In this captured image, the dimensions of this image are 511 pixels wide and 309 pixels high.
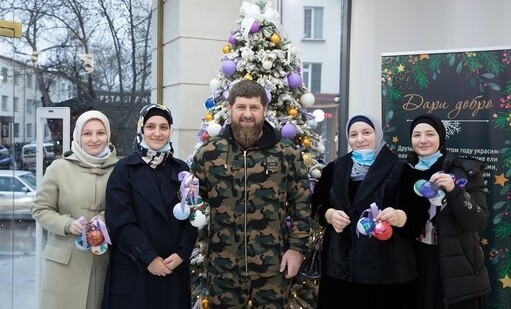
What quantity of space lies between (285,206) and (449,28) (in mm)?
3274

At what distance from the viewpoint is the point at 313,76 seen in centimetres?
507

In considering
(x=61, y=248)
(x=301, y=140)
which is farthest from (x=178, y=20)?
(x=61, y=248)

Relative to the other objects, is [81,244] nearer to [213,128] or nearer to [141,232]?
[141,232]

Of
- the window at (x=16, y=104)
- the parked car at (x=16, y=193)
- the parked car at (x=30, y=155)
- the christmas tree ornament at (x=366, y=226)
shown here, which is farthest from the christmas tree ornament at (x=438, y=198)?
the window at (x=16, y=104)

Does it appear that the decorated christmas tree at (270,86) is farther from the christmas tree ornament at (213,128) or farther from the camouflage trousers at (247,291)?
the camouflage trousers at (247,291)

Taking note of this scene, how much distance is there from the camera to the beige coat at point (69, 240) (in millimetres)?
2455

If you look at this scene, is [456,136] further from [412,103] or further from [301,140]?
[301,140]

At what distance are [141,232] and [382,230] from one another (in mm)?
1169

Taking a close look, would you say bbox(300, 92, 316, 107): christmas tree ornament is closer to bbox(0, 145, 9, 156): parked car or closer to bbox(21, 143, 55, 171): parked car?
bbox(21, 143, 55, 171): parked car

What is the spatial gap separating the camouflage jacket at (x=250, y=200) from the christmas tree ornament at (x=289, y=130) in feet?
2.26

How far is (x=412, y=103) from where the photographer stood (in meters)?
3.34

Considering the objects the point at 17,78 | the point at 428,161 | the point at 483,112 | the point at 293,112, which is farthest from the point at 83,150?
the point at 483,112

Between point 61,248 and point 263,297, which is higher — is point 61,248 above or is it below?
above

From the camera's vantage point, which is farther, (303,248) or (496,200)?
(496,200)
